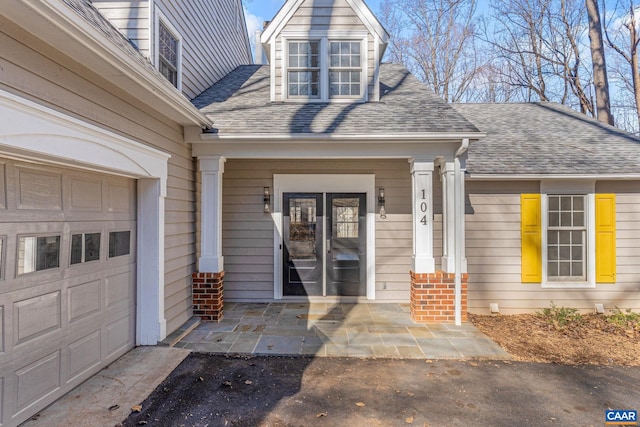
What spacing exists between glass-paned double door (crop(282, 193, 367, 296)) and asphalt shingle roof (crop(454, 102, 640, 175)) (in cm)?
219

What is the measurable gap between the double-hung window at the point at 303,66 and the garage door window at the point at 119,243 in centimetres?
351

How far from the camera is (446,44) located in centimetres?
1266

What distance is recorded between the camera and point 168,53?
5.02 m

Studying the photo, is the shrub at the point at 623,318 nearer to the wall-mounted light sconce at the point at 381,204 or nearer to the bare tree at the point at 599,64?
the wall-mounted light sconce at the point at 381,204

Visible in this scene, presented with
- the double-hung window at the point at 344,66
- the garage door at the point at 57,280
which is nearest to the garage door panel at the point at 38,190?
the garage door at the point at 57,280

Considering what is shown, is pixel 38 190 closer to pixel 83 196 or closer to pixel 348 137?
pixel 83 196

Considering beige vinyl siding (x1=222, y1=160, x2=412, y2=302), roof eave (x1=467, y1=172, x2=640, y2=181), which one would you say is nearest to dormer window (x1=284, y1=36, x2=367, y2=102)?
beige vinyl siding (x1=222, y1=160, x2=412, y2=302)

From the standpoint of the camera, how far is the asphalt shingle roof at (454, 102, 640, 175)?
5.55 meters

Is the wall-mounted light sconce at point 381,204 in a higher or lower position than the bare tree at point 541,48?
lower

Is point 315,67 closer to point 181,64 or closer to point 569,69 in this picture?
point 181,64

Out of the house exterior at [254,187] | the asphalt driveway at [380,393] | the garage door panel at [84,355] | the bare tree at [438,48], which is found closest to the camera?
the house exterior at [254,187]

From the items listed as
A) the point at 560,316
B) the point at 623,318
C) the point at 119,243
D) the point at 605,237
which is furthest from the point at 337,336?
the point at 605,237

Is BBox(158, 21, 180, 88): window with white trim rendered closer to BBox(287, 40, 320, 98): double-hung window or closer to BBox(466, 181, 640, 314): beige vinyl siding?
BBox(287, 40, 320, 98): double-hung window

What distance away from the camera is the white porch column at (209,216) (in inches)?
190
